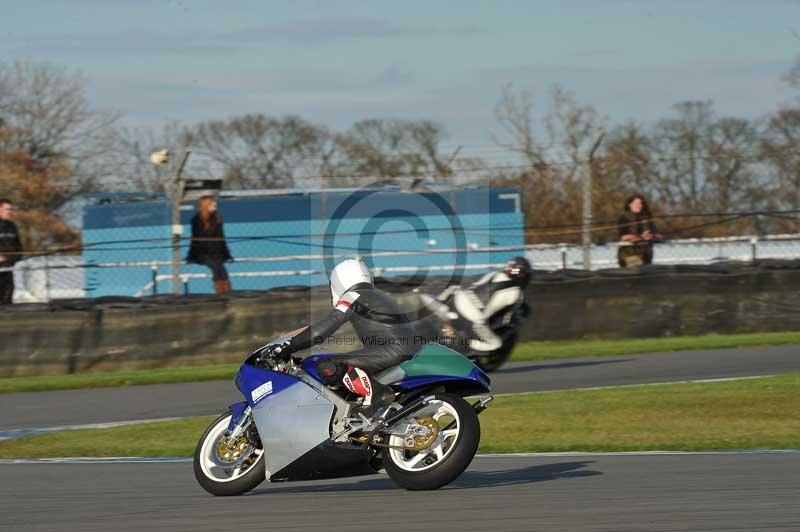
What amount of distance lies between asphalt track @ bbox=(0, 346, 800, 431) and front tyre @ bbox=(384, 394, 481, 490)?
534 centimetres

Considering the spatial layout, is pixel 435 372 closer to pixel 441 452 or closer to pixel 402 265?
pixel 441 452

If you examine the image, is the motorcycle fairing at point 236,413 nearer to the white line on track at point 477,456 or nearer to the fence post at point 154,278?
the white line on track at point 477,456

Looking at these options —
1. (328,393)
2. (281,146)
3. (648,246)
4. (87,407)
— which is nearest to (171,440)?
(87,407)

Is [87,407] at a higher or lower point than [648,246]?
lower

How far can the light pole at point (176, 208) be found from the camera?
15844 mm

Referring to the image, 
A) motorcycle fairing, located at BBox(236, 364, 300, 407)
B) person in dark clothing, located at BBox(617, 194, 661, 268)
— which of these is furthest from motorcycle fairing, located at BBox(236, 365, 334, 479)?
person in dark clothing, located at BBox(617, 194, 661, 268)

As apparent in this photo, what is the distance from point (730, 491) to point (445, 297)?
6.60 metres

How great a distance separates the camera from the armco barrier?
579 inches

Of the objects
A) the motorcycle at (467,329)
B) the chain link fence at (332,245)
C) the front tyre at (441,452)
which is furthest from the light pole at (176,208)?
the front tyre at (441,452)

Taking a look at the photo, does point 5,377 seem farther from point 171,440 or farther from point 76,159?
point 76,159

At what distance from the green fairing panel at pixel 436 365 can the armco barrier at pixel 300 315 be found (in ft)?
24.3

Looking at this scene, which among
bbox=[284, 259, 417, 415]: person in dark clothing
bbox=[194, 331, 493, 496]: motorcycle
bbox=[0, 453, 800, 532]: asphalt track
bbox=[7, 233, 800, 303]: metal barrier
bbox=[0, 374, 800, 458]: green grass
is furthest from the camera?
bbox=[7, 233, 800, 303]: metal barrier

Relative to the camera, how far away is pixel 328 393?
6.96 m

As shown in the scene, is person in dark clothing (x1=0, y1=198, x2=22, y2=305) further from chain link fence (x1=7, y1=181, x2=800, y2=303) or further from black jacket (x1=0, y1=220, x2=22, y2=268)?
chain link fence (x1=7, y1=181, x2=800, y2=303)
